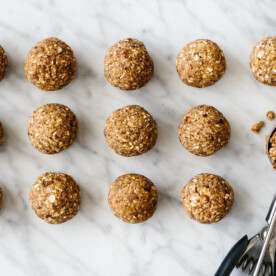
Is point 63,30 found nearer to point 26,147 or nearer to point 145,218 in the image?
point 26,147

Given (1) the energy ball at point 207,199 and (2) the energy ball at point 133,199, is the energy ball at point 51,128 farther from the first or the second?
(1) the energy ball at point 207,199

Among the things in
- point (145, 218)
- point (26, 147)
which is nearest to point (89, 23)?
point (26, 147)

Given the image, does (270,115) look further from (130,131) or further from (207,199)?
(130,131)

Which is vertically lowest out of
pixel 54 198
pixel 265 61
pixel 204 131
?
pixel 54 198

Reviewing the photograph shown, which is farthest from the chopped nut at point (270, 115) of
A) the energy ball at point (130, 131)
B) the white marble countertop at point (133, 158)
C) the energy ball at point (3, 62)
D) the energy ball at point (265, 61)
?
the energy ball at point (3, 62)

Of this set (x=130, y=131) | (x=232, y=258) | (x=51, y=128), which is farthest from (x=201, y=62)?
(x=232, y=258)

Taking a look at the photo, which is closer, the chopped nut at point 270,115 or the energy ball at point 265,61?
the energy ball at point 265,61
